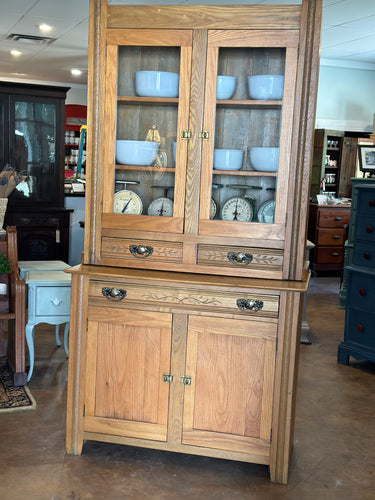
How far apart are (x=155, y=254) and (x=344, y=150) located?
21.3 ft

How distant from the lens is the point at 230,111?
2.60 meters

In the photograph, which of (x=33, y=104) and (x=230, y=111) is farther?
(x=33, y=104)

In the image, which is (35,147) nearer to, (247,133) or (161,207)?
(161,207)

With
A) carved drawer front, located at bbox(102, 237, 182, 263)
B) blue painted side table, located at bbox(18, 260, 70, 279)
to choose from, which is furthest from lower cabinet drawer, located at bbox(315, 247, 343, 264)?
carved drawer front, located at bbox(102, 237, 182, 263)

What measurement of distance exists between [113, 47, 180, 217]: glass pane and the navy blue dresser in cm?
200

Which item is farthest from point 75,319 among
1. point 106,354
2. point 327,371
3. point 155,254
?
A: point 327,371

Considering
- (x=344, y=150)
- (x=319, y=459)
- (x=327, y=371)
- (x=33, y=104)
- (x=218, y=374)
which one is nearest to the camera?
(x=218, y=374)

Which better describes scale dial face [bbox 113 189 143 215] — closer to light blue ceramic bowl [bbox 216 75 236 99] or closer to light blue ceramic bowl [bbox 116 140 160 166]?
light blue ceramic bowl [bbox 116 140 160 166]

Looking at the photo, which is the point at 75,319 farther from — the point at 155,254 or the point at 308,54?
the point at 308,54

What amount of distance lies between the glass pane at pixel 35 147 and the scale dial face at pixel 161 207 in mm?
3531

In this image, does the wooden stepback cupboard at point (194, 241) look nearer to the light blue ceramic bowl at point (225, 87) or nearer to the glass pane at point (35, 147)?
the light blue ceramic bowl at point (225, 87)

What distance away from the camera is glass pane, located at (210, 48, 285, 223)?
2547mm

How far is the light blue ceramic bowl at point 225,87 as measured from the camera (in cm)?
257

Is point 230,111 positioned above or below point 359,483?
above
